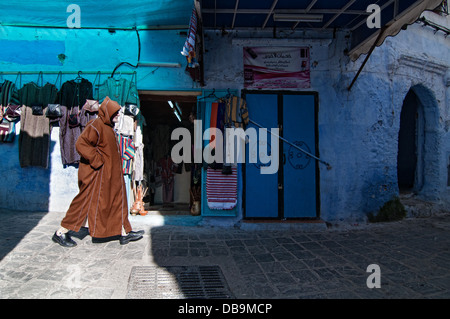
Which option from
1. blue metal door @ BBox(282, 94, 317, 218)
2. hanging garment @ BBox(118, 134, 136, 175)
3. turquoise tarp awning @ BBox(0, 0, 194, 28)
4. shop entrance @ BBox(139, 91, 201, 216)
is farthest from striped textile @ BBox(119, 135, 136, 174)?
blue metal door @ BBox(282, 94, 317, 218)

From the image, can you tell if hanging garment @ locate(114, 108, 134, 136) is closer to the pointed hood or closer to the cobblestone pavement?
the pointed hood

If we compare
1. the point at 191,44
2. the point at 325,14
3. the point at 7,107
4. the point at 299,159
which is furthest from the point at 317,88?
the point at 7,107

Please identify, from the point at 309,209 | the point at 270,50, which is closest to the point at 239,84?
the point at 270,50

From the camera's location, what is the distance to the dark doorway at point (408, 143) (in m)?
7.14

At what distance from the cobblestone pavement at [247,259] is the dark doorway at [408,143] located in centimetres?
251

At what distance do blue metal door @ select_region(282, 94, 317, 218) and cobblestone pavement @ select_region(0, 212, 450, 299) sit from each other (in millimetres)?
598

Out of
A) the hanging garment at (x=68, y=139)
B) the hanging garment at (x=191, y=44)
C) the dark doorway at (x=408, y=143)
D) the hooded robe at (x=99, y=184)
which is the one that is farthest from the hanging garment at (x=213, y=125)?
the dark doorway at (x=408, y=143)

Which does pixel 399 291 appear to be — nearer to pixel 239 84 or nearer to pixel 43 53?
pixel 239 84

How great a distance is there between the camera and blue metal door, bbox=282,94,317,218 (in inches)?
213

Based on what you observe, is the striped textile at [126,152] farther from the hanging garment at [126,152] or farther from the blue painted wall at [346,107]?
the blue painted wall at [346,107]

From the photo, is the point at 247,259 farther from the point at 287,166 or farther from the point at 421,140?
the point at 421,140

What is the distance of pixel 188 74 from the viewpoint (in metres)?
5.36

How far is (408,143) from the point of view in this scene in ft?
24.1

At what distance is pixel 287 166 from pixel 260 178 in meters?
0.60
